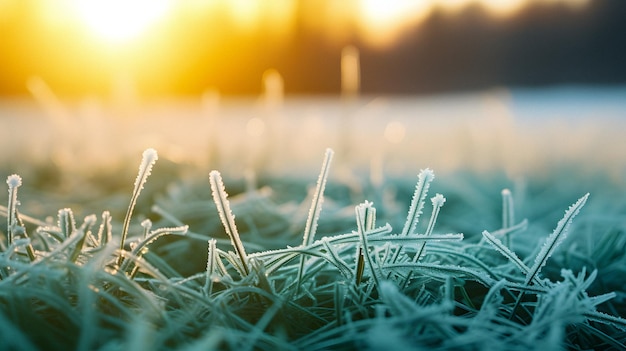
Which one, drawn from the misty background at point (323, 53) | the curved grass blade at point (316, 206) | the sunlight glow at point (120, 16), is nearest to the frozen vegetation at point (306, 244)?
the curved grass blade at point (316, 206)

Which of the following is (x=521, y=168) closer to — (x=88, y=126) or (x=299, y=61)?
(x=88, y=126)

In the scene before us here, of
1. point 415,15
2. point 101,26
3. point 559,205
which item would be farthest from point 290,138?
point 415,15

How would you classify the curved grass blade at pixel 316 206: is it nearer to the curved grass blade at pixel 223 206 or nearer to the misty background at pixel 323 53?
the curved grass blade at pixel 223 206

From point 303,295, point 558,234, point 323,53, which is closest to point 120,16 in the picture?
point 323,53

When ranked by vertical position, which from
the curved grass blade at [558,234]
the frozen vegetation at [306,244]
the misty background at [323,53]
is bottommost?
the frozen vegetation at [306,244]

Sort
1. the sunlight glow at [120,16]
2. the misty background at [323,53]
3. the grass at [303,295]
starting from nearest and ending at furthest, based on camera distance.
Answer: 1. the grass at [303,295]
2. the sunlight glow at [120,16]
3. the misty background at [323,53]

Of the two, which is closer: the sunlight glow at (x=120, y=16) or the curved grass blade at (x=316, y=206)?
the curved grass blade at (x=316, y=206)

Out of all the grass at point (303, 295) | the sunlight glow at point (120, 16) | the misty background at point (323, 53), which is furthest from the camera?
the misty background at point (323, 53)

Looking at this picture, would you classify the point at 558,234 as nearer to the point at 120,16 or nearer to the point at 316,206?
the point at 316,206

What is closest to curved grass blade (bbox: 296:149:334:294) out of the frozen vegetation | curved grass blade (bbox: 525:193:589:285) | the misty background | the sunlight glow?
the frozen vegetation

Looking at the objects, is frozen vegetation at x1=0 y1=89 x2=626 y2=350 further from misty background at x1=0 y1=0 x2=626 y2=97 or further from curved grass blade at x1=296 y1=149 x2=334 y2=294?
misty background at x1=0 y1=0 x2=626 y2=97
